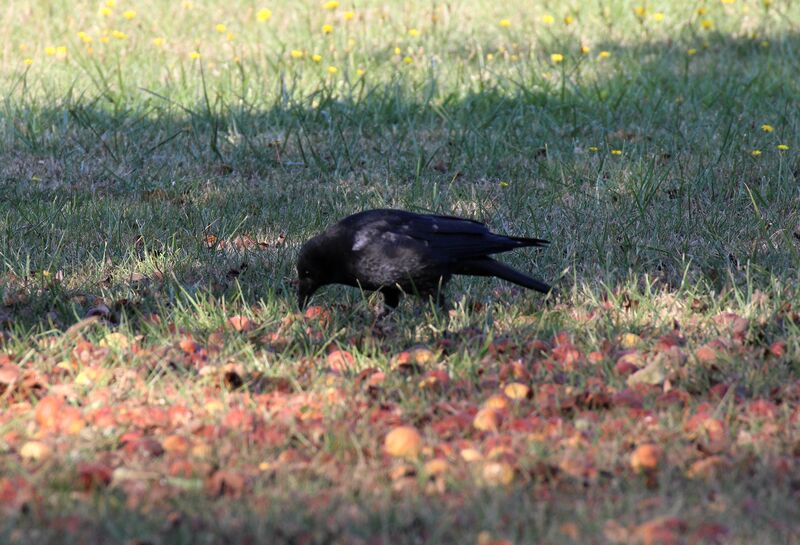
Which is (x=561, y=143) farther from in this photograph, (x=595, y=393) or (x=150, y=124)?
(x=595, y=393)

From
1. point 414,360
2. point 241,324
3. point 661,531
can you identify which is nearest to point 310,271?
point 241,324

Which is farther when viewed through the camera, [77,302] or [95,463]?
[77,302]

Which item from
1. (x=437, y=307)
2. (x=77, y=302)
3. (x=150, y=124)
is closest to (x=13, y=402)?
(x=77, y=302)

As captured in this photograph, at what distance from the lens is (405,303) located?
15.2 ft

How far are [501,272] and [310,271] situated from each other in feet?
2.46

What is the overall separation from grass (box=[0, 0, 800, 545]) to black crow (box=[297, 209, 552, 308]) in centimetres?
Answer: 16

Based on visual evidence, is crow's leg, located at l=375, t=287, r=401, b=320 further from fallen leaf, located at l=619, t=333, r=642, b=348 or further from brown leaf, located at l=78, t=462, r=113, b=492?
brown leaf, located at l=78, t=462, r=113, b=492

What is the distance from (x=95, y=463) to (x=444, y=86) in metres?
5.47

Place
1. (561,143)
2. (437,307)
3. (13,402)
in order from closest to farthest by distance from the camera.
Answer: (13,402), (437,307), (561,143)

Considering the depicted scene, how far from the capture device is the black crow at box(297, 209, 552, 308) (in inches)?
168

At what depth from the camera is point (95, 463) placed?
2.88 m

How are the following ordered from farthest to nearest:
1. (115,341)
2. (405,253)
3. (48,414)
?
1. (405,253)
2. (115,341)
3. (48,414)

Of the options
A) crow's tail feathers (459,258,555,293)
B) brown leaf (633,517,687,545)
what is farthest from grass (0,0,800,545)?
crow's tail feathers (459,258,555,293)

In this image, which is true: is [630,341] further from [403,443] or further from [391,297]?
[403,443]
